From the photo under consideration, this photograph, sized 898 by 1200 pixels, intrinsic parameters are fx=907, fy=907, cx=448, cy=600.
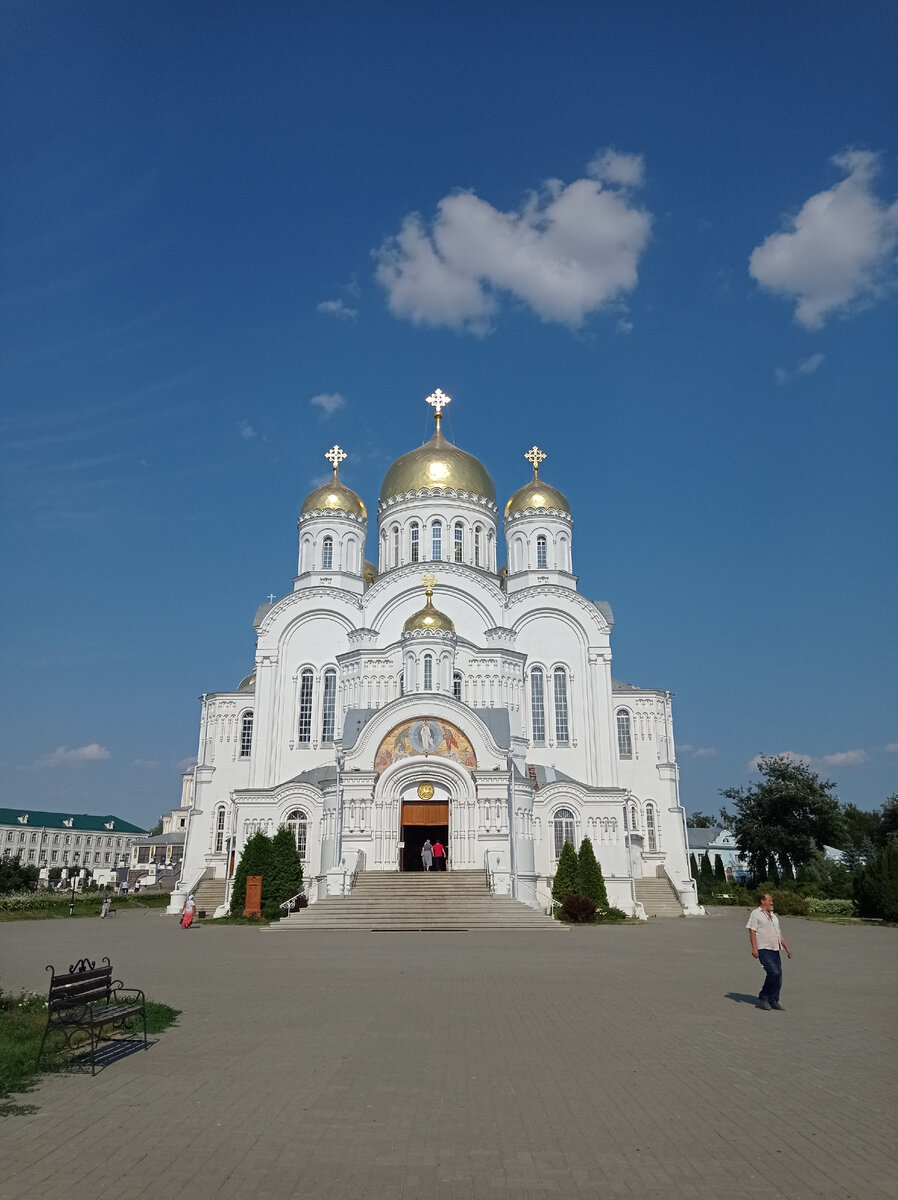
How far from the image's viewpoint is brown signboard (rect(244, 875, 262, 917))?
2695 centimetres

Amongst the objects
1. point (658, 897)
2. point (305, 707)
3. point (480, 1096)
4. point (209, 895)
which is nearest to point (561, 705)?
point (658, 897)

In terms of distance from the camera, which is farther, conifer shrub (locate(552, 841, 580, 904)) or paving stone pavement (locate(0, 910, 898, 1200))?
conifer shrub (locate(552, 841, 580, 904))

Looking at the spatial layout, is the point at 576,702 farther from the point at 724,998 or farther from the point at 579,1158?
the point at 579,1158

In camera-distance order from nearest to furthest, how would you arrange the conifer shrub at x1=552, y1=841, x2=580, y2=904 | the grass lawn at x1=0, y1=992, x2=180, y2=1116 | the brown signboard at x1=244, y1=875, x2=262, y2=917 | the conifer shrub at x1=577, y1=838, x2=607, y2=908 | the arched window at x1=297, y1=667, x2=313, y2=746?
the grass lawn at x1=0, y1=992, x2=180, y2=1116, the brown signboard at x1=244, y1=875, x2=262, y2=917, the conifer shrub at x1=577, y1=838, x2=607, y2=908, the conifer shrub at x1=552, y1=841, x2=580, y2=904, the arched window at x1=297, y1=667, x2=313, y2=746

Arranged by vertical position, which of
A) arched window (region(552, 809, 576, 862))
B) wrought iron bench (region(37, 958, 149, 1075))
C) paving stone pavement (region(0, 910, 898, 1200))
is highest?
arched window (region(552, 809, 576, 862))

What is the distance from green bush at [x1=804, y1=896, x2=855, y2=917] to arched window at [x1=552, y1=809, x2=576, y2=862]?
8027 mm

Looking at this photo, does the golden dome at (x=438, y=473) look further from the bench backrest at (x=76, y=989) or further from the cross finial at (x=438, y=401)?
the bench backrest at (x=76, y=989)

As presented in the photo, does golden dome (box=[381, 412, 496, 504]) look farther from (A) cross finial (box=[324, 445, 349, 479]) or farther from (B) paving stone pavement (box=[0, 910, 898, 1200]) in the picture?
(B) paving stone pavement (box=[0, 910, 898, 1200])

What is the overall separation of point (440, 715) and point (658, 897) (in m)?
11.7

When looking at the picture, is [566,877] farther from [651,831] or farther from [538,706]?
[538,706]

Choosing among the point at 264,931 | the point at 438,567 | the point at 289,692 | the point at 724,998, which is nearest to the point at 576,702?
the point at 438,567

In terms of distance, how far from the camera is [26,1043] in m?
7.86

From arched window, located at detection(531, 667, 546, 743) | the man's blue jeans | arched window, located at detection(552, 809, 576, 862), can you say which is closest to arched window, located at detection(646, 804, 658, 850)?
arched window, located at detection(552, 809, 576, 862)

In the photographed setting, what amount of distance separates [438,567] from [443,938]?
18.6 m
